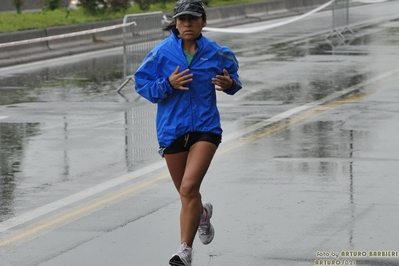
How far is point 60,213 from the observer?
30.5 feet

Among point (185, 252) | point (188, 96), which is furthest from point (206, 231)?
point (188, 96)

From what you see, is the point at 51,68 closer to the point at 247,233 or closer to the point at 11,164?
the point at 11,164

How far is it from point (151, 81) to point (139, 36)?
11.5m

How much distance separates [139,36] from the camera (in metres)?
19.1

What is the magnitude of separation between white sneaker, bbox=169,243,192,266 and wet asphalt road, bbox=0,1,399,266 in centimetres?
30

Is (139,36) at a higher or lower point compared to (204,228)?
lower

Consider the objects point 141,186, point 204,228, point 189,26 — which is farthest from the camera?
point 141,186

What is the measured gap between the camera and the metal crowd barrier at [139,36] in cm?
1867

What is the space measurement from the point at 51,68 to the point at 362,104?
25.8ft

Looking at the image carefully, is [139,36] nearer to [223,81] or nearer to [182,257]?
[223,81]

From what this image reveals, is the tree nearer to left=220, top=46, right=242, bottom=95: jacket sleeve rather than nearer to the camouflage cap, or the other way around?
left=220, top=46, right=242, bottom=95: jacket sleeve

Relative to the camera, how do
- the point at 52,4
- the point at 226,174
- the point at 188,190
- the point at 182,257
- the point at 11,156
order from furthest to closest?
the point at 52,4
the point at 11,156
the point at 226,174
the point at 188,190
the point at 182,257

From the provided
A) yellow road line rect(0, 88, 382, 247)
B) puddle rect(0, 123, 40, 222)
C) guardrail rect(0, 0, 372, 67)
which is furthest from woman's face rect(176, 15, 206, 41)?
guardrail rect(0, 0, 372, 67)

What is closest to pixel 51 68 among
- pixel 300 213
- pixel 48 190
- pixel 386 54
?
pixel 386 54
